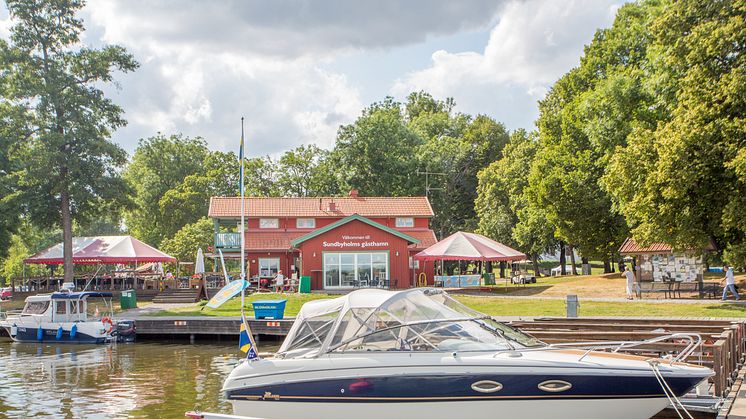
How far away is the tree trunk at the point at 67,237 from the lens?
4209 cm

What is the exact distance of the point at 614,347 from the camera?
11664mm

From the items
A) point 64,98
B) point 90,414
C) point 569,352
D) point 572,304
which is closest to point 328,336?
point 569,352

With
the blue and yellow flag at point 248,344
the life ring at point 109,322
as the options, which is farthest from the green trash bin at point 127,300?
the blue and yellow flag at point 248,344

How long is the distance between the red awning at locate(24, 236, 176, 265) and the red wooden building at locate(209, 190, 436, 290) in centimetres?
463

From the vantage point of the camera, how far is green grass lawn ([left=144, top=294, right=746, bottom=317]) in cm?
2605

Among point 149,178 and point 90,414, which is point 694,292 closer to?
point 90,414

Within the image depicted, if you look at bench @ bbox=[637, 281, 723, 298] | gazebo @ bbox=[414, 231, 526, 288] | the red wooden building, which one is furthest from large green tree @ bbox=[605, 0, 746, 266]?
the red wooden building

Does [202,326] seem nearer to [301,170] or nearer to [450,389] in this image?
[450,389]

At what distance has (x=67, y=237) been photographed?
42719mm

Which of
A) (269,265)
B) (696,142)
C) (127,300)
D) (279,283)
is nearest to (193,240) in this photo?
(269,265)

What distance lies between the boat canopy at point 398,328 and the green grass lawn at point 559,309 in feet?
52.8

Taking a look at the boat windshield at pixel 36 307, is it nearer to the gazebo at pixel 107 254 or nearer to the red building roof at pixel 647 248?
the gazebo at pixel 107 254

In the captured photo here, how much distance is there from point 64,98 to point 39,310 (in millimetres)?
16465

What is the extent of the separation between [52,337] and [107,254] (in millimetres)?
16253
